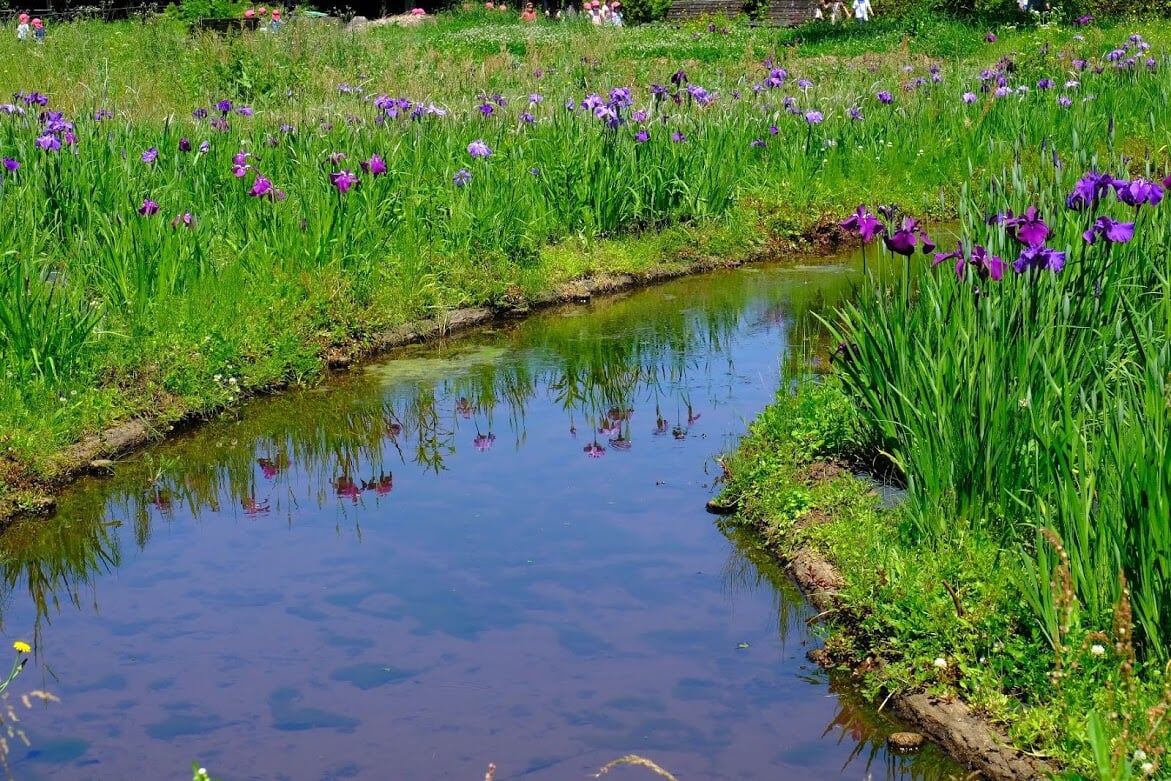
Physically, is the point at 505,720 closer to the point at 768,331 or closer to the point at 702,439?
the point at 702,439

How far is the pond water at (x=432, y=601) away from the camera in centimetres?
352

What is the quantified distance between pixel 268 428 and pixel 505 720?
9.08 ft

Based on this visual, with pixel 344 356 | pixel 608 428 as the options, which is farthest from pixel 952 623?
pixel 344 356

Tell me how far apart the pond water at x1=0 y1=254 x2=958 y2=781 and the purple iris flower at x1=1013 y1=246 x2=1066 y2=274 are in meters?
1.26

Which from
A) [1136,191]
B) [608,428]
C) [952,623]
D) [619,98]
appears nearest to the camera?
[952,623]

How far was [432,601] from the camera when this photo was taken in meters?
4.32

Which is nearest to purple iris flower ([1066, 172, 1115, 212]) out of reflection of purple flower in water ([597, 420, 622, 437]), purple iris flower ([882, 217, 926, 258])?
purple iris flower ([882, 217, 926, 258])

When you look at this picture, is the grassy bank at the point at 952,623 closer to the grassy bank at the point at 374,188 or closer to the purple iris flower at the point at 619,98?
the grassy bank at the point at 374,188

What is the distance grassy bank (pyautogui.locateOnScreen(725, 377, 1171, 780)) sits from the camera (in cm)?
308

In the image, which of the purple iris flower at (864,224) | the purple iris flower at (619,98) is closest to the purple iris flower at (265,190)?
the purple iris flower at (619,98)

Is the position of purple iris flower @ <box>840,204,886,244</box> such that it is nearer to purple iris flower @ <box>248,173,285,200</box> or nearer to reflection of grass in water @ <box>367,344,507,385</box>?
reflection of grass in water @ <box>367,344,507,385</box>

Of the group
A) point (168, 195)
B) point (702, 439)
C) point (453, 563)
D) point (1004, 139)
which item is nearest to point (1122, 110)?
point (1004, 139)

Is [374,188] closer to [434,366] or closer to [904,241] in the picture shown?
[434,366]

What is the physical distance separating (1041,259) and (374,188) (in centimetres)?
459
